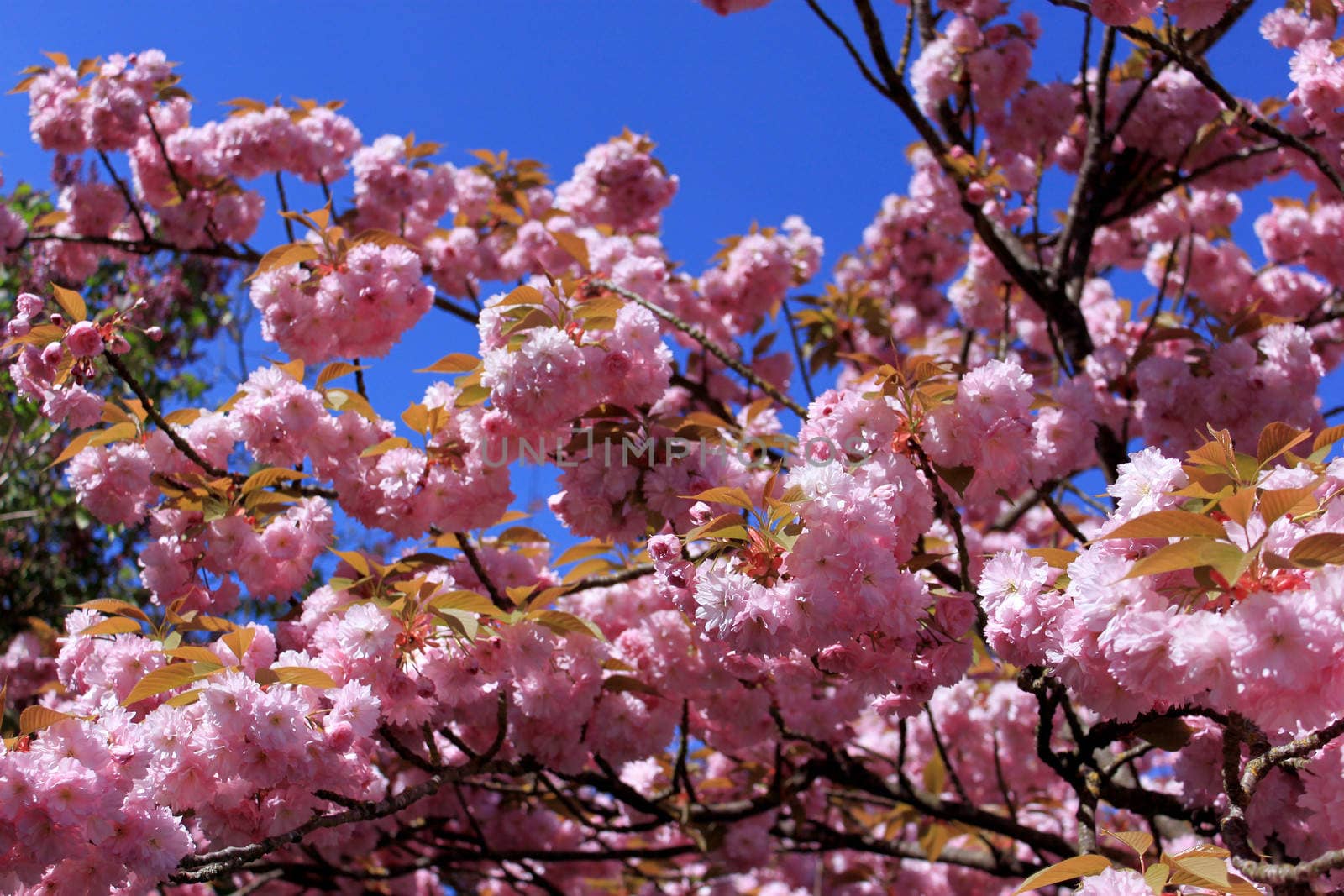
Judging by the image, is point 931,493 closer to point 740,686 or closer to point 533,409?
point 533,409

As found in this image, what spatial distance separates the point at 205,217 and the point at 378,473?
Answer: 274 centimetres

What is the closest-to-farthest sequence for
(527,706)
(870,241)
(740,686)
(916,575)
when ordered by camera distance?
(916,575)
(527,706)
(740,686)
(870,241)

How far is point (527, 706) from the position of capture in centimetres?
275

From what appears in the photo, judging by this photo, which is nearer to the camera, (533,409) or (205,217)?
(533,409)

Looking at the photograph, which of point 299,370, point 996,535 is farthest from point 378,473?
point 996,535

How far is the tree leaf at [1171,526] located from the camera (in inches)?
48.1

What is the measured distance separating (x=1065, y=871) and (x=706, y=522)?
0.82 meters

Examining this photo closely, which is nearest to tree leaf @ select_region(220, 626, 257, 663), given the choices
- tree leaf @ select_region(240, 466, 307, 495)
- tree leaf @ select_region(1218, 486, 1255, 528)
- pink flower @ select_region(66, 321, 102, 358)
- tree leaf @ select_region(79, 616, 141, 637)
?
tree leaf @ select_region(79, 616, 141, 637)

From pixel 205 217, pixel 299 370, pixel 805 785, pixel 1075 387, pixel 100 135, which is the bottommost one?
pixel 805 785

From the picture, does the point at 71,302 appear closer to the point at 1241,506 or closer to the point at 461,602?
the point at 461,602

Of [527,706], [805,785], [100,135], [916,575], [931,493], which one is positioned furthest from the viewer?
[100,135]

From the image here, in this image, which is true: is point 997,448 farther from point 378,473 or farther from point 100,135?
point 100,135

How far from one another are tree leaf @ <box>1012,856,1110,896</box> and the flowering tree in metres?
0.02

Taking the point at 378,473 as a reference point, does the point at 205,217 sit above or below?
above
